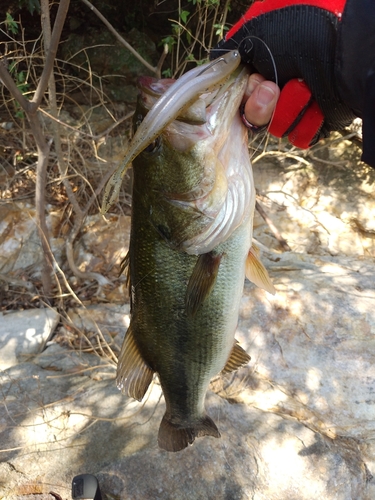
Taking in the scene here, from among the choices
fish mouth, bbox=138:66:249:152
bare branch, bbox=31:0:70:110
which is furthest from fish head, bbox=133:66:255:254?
bare branch, bbox=31:0:70:110

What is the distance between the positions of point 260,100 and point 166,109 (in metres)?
0.44

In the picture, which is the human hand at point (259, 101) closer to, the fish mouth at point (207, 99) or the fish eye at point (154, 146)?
the fish mouth at point (207, 99)

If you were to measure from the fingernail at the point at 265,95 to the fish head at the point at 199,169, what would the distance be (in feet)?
0.20

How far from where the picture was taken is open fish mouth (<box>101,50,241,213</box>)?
108 centimetres

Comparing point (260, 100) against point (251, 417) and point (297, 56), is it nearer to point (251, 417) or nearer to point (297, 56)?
point (297, 56)

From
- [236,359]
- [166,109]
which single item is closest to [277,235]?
[236,359]

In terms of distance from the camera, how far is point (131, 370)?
1.84 meters

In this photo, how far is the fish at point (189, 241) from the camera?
1351mm

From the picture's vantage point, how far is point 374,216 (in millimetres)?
5551

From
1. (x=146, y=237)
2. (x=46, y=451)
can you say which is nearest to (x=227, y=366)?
(x=146, y=237)

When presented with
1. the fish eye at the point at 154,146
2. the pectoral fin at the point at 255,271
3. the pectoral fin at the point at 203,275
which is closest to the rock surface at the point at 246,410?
the pectoral fin at the point at 255,271

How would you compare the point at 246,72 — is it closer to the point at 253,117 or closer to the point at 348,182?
the point at 253,117

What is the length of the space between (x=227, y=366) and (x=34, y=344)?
8.89 ft

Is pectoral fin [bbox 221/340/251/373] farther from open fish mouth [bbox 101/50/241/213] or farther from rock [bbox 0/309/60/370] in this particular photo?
rock [bbox 0/309/60/370]
